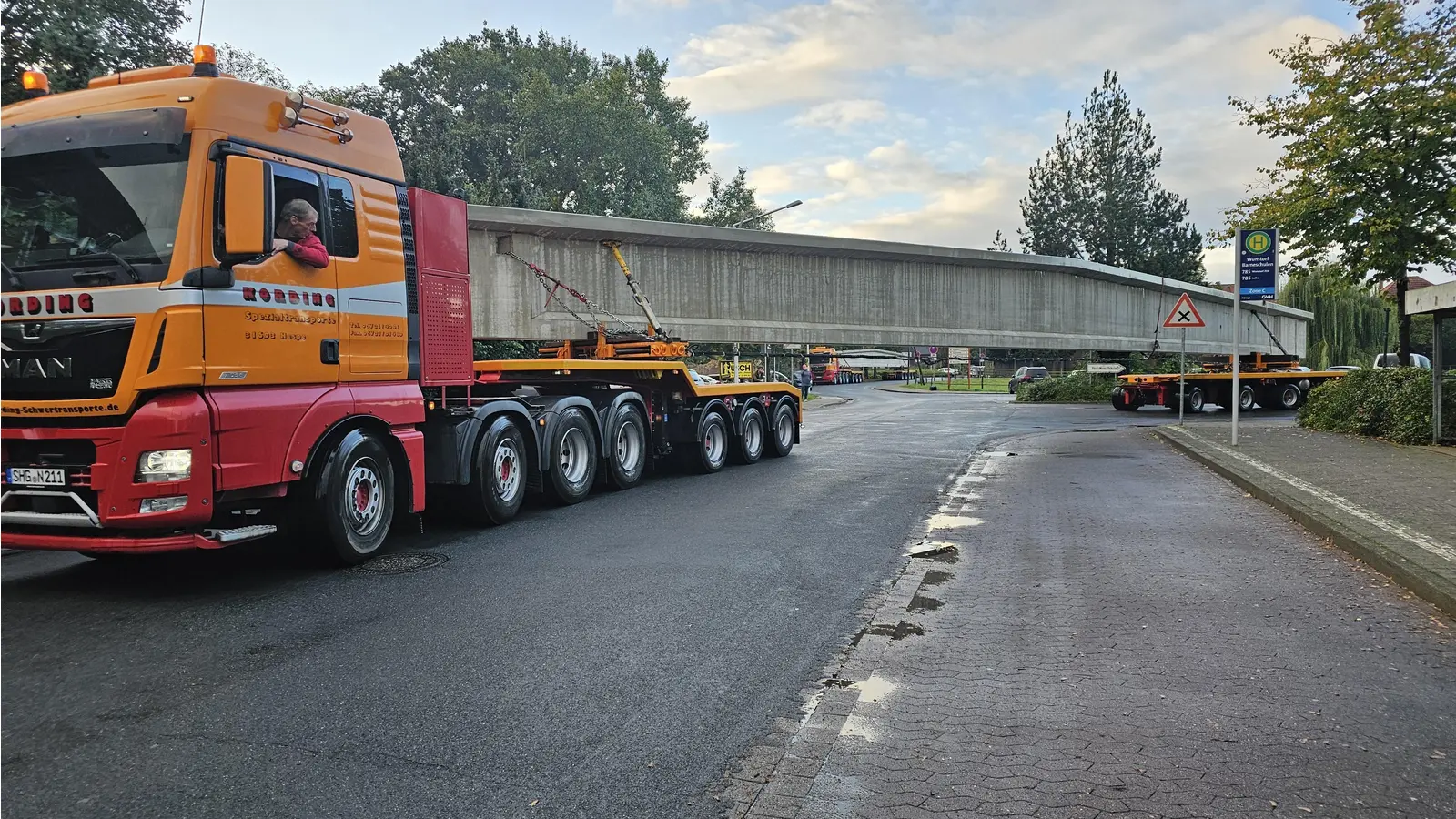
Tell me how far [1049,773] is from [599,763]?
5.25 feet

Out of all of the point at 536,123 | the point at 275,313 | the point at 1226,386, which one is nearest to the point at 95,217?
the point at 275,313

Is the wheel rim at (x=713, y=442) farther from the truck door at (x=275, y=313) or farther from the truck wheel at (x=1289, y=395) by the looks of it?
the truck wheel at (x=1289, y=395)

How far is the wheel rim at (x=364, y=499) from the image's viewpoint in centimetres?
688

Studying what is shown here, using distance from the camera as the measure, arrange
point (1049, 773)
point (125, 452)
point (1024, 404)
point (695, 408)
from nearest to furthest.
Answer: point (1049, 773) < point (125, 452) < point (695, 408) < point (1024, 404)

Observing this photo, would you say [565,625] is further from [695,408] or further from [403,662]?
[695,408]

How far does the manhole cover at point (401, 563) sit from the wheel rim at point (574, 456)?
9.64ft

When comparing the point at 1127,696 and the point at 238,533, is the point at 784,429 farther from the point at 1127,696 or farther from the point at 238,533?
the point at 1127,696

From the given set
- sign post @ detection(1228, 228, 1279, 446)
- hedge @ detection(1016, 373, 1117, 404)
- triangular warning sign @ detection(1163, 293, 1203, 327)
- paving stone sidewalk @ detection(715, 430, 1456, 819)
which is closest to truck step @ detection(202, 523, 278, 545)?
paving stone sidewalk @ detection(715, 430, 1456, 819)

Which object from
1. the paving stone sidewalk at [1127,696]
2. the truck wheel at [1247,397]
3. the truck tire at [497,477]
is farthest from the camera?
the truck wheel at [1247,397]

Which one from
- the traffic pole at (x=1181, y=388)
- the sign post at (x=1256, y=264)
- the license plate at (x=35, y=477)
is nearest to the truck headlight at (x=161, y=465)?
the license plate at (x=35, y=477)

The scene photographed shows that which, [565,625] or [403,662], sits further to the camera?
[565,625]

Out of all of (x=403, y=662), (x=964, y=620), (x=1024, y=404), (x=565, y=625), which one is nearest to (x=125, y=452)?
(x=403, y=662)

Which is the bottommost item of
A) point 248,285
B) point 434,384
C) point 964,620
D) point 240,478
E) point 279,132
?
point 964,620

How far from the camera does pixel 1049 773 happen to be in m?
Result: 3.37
